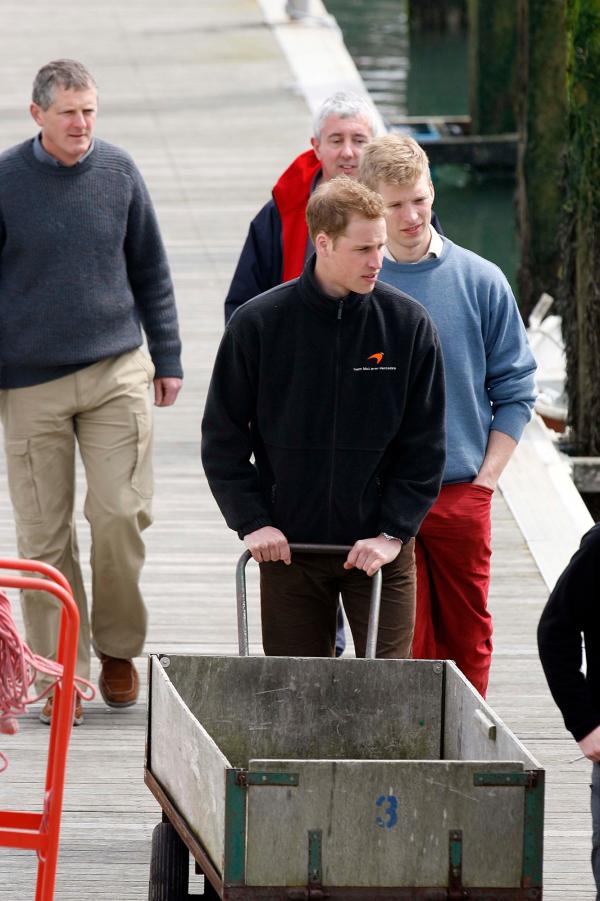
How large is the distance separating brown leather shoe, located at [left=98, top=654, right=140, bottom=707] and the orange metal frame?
1.76m

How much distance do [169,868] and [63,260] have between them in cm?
196

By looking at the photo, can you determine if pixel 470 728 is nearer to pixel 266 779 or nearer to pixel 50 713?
pixel 266 779

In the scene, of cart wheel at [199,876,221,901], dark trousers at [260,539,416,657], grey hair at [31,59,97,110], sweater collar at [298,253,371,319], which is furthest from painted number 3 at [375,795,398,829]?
grey hair at [31,59,97,110]

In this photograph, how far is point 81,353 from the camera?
494 cm

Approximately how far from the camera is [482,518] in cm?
443

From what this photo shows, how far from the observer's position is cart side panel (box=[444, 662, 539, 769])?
341 cm

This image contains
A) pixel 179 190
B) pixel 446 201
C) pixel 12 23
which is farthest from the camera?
pixel 446 201

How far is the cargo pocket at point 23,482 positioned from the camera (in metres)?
5.02

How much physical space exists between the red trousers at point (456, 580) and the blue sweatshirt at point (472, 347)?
0.08 metres

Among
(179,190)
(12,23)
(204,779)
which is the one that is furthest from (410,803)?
(12,23)

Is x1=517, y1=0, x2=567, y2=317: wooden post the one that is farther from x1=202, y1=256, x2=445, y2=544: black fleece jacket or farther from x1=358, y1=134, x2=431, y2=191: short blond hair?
x1=202, y1=256, x2=445, y2=544: black fleece jacket

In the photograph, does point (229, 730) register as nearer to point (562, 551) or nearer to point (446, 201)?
point (562, 551)

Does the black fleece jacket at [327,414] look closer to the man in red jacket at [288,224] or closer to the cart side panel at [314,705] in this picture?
the cart side panel at [314,705]

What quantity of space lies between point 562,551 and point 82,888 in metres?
3.09
